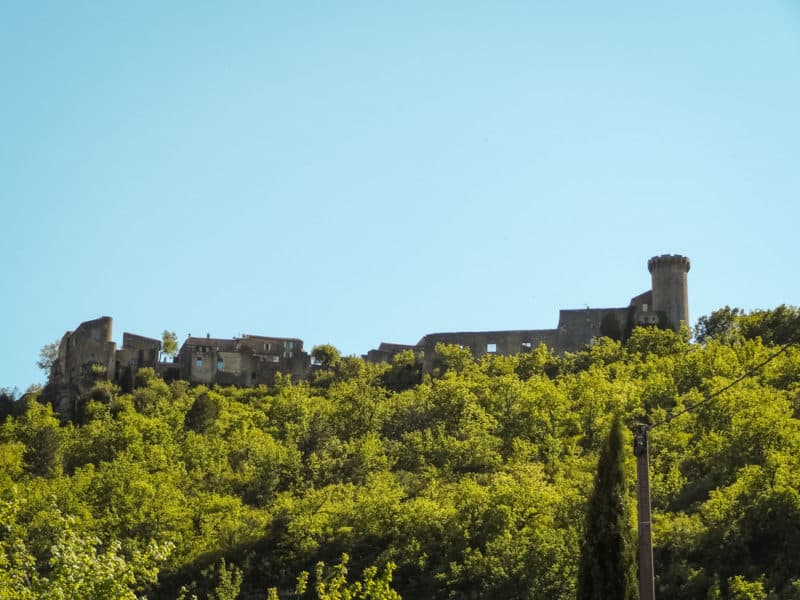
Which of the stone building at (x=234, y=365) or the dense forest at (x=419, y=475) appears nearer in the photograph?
the dense forest at (x=419, y=475)

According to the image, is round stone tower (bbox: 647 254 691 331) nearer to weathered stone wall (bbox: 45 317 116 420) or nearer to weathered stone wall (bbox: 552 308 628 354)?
weathered stone wall (bbox: 552 308 628 354)

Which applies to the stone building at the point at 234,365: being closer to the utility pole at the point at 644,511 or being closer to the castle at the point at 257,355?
the castle at the point at 257,355

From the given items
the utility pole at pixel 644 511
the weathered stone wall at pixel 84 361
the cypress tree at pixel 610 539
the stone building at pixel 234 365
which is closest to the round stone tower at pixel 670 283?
the stone building at pixel 234 365

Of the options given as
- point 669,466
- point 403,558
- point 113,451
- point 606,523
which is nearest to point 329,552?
point 403,558

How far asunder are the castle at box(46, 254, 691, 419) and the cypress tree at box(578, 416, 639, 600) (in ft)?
183

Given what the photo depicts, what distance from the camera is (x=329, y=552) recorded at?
51.6 metres

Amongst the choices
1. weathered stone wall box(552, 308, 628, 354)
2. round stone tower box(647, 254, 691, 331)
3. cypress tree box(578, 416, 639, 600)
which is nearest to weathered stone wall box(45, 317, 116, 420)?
weathered stone wall box(552, 308, 628, 354)

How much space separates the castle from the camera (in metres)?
82.1

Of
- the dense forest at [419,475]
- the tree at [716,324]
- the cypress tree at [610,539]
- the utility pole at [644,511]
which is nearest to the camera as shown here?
the utility pole at [644,511]

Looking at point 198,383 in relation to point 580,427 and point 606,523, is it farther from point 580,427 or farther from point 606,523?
point 606,523

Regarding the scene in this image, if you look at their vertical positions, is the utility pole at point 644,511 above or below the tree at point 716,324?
below

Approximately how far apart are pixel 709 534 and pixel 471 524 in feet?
29.0

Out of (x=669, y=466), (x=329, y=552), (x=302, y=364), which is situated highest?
(x=302, y=364)

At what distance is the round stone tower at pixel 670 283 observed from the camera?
270 feet
